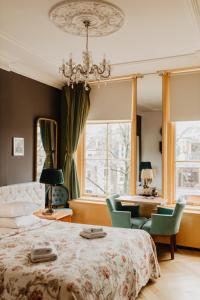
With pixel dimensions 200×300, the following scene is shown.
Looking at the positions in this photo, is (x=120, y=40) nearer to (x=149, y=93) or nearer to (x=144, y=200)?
(x=149, y=93)

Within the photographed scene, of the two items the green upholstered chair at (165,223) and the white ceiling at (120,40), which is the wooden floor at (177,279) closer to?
the green upholstered chair at (165,223)

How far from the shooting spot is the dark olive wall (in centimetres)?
445

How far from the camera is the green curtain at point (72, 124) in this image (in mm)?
5699

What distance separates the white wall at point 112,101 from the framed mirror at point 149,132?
0.74ft

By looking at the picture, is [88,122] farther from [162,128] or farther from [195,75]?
[195,75]

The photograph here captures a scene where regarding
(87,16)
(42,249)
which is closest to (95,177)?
(42,249)

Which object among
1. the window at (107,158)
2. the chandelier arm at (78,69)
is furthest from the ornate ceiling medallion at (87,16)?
the window at (107,158)

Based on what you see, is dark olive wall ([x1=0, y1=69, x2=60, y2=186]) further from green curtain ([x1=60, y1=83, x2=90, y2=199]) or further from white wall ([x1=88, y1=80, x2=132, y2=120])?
white wall ([x1=88, y1=80, x2=132, y2=120])

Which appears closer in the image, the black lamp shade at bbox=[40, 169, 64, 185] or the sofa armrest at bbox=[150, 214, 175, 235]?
the sofa armrest at bbox=[150, 214, 175, 235]

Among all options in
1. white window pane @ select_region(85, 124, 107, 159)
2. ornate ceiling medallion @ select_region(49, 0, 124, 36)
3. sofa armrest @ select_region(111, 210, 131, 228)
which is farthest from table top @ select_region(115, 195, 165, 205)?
ornate ceiling medallion @ select_region(49, 0, 124, 36)

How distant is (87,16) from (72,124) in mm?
2844

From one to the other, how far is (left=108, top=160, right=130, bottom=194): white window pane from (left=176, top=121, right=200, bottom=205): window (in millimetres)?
963

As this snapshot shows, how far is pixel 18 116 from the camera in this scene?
4758mm

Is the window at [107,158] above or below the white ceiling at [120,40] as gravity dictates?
below
